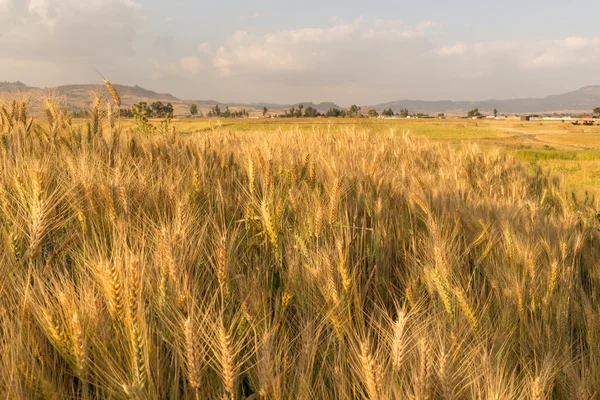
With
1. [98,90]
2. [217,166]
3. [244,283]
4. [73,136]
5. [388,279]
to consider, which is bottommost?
[388,279]

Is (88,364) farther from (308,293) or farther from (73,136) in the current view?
(73,136)

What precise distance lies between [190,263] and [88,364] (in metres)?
0.39

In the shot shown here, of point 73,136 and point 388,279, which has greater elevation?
point 73,136

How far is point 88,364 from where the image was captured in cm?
93

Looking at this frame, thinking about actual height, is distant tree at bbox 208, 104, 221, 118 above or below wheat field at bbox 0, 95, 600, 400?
above

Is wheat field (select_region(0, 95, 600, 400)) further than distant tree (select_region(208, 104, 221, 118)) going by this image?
No

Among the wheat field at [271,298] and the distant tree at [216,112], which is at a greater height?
the distant tree at [216,112]

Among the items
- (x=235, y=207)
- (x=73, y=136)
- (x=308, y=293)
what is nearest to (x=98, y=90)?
(x=73, y=136)

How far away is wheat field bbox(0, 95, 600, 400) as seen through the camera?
0.91 m

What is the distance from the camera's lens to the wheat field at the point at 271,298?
35.7 inches

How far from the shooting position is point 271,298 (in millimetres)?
1326

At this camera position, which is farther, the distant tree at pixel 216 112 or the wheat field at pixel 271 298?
the distant tree at pixel 216 112

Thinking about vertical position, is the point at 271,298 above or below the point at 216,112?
below

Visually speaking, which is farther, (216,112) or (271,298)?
(216,112)
